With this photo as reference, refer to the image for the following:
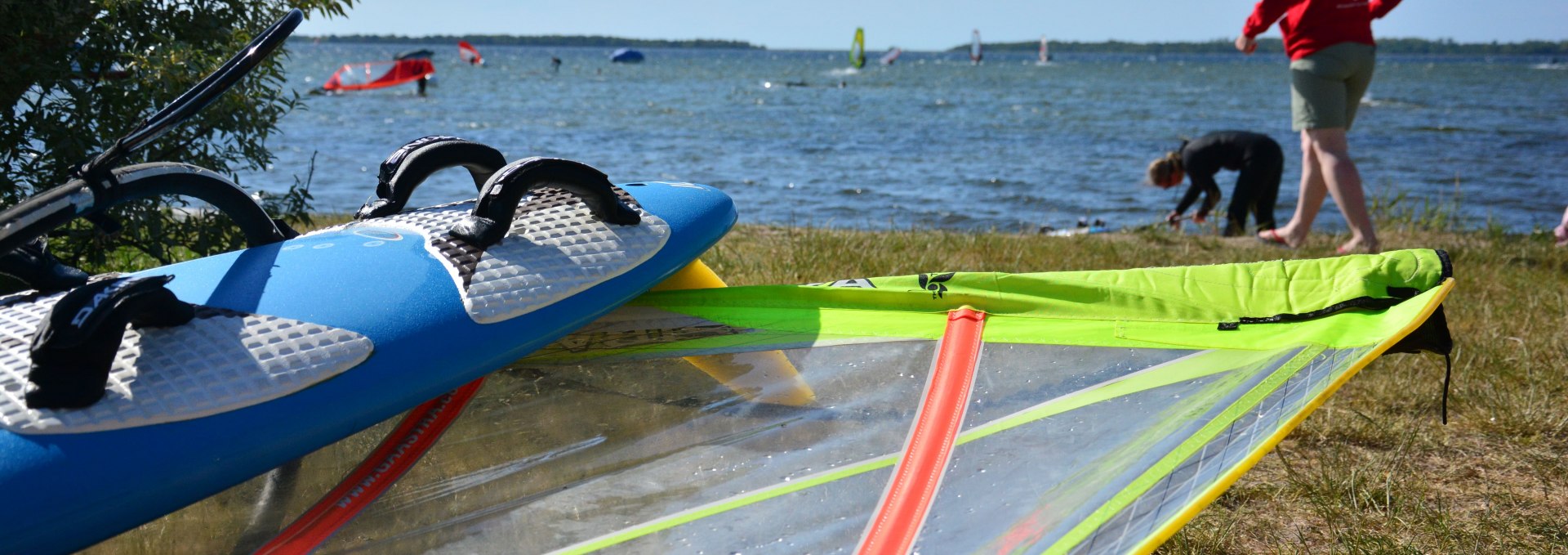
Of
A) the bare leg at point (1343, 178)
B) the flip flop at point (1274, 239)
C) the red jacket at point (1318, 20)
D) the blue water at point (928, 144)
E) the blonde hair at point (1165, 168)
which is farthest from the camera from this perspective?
the blue water at point (928, 144)

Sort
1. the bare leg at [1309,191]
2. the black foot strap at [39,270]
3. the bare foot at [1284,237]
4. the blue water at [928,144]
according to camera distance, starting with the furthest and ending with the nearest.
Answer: the blue water at [928,144], the bare foot at [1284,237], the bare leg at [1309,191], the black foot strap at [39,270]

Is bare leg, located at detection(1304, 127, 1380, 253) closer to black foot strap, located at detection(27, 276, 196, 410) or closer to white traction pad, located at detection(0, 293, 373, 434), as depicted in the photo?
white traction pad, located at detection(0, 293, 373, 434)

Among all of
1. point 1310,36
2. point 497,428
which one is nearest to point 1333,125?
point 1310,36

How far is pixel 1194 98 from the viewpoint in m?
34.8

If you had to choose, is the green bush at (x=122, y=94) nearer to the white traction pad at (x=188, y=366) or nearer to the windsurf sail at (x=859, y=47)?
the white traction pad at (x=188, y=366)

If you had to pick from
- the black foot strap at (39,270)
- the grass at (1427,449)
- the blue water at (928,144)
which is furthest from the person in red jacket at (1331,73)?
the black foot strap at (39,270)

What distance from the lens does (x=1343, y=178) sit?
484cm

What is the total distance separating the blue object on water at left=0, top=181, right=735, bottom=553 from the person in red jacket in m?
3.73

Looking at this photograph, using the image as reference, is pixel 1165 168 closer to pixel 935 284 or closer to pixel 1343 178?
pixel 1343 178

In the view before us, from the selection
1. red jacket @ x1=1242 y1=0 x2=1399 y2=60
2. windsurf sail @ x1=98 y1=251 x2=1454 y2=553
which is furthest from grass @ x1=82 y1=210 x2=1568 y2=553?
red jacket @ x1=1242 y1=0 x2=1399 y2=60

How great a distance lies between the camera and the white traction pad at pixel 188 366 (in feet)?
4.40

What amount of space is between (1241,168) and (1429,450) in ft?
16.1

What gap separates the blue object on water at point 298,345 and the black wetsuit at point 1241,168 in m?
5.79

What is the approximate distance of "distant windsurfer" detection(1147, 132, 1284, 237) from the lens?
699 cm
